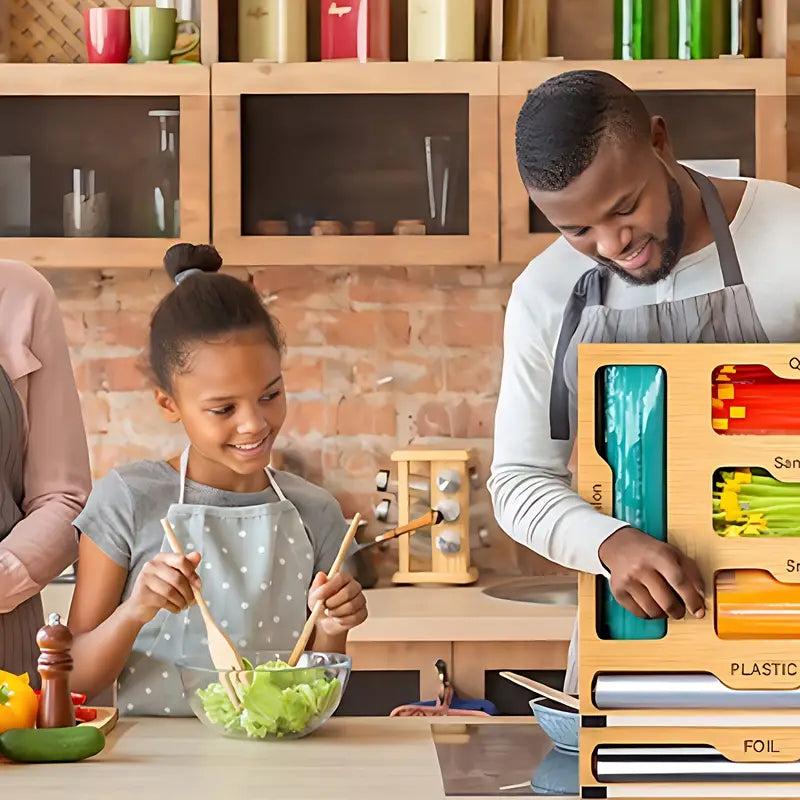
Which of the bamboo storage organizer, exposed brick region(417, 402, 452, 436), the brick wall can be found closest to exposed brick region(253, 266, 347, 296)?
the brick wall

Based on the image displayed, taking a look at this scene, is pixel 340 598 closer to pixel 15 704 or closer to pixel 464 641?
pixel 15 704

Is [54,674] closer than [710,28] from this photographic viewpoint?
Yes

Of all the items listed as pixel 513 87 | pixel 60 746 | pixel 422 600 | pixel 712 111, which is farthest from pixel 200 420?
pixel 712 111

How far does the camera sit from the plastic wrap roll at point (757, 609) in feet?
3.68

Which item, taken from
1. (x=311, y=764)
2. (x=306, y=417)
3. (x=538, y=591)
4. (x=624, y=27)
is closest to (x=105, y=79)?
(x=306, y=417)

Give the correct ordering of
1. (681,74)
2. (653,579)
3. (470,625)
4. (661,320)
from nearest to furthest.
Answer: (653,579) → (661,320) → (470,625) → (681,74)

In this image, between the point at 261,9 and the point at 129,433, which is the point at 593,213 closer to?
the point at 261,9

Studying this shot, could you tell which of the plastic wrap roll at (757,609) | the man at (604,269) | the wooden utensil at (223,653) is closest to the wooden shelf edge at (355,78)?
the man at (604,269)

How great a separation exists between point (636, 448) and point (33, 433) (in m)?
1.02

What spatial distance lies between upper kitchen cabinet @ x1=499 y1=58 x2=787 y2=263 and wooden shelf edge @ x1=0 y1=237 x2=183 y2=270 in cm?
81

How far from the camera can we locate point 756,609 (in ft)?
3.69

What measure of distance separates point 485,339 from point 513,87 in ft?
2.18

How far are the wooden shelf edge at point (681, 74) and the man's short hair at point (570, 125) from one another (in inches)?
62.3

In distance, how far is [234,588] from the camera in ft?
6.04
